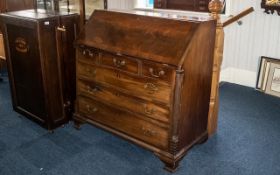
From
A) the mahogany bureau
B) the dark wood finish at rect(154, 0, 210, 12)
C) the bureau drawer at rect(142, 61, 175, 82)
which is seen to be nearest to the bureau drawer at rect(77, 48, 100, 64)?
the mahogany bureau

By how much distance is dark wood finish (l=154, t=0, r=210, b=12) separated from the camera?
388 cm

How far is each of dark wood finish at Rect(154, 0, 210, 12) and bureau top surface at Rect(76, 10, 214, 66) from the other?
1.68 metres

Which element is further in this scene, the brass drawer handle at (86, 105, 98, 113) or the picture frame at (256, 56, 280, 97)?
the picture frame at (256, 56, 280, 97)

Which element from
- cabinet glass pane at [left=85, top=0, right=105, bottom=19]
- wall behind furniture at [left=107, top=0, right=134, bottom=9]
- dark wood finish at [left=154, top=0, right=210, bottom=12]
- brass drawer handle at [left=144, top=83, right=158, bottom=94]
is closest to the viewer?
brass drawer handle at [left=144, top=83, right=158, bottom=94]

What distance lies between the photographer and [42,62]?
2.68 m

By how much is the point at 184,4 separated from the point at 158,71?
2160mm

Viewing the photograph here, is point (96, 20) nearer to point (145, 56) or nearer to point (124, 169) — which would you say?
point (145, 56)

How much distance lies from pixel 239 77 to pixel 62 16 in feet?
7.86

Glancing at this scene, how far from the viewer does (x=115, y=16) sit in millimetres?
2527

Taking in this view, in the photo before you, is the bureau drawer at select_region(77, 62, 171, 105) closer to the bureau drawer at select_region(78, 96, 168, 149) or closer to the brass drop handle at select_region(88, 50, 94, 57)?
the brass drop handle at select_region(88, 50, 94, 57)

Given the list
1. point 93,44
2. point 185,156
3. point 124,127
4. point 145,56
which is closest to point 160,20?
point 145,56

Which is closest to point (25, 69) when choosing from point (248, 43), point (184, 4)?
point (184, 4)

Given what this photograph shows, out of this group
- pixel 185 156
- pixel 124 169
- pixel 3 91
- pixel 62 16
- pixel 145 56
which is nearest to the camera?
A: pixel 145 56

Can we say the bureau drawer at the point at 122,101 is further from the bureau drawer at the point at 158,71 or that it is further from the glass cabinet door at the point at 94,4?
the glass cabinet door at the point at 94,4
